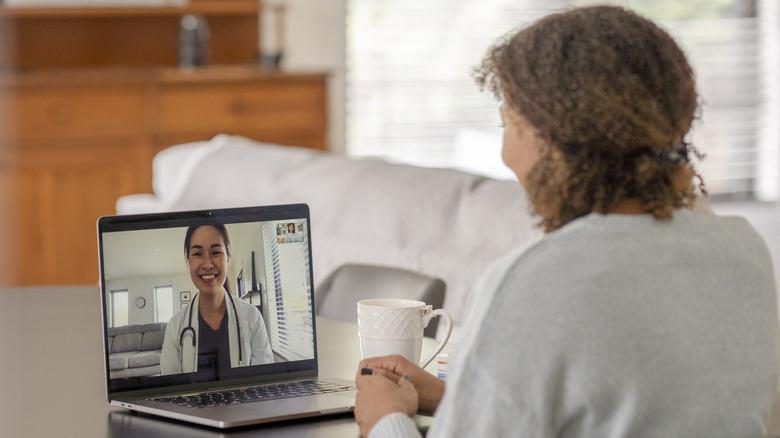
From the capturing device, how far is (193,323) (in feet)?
3.66

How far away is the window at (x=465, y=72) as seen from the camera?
480 cm

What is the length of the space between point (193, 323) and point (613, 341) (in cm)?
50

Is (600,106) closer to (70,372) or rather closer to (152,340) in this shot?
(152,340)

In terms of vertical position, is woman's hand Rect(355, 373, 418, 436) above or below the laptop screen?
below

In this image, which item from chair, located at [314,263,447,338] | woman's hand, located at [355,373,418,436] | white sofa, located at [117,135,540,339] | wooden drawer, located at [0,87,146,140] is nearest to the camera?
woman's hand, located at [355,373,418,436]

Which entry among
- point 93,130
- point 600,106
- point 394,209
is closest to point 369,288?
point 394,209

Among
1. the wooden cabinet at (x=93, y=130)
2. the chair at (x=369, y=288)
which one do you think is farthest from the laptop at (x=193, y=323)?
the wooden cabinet at (x=93, y=130)

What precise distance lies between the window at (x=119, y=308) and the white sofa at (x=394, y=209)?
1.16 meters

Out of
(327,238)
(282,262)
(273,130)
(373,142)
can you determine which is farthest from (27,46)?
(282,262)

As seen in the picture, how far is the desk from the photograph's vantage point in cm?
104

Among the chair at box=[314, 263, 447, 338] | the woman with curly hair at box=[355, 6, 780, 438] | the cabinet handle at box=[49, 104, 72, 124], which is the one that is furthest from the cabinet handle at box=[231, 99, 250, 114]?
the woman with curly hair at box=[355, 6, 780, 438]

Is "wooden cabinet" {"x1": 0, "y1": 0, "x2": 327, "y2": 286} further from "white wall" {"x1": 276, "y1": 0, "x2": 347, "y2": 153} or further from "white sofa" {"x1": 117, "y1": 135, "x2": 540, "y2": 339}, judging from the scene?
"white sofa" {"x1": 117, "y1": 135, "x2": 540, "y2": 339}

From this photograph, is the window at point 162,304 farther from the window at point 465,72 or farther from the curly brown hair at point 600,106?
the window at point 465,72

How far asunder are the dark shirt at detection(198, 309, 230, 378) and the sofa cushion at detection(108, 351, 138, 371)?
0.07 meters
